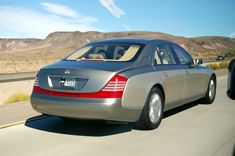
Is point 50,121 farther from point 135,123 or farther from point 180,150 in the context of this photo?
point 180,150

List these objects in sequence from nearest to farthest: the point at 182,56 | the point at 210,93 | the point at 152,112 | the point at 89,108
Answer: the point at 89,108 → the point at 152,112 → the point at 182,56 → the point at 210,93

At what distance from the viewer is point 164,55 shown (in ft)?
25.6

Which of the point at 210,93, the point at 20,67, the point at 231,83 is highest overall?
the point at 231,83

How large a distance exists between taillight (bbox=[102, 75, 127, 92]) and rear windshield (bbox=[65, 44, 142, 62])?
685mm

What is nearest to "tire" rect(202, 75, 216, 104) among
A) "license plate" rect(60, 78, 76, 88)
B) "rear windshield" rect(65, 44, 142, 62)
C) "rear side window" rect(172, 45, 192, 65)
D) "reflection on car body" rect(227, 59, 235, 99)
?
"rear side window" rect(172, 45, 192, 65)

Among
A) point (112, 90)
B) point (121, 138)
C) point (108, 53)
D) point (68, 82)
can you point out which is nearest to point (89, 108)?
point (112, 90)

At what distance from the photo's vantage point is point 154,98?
688 cm

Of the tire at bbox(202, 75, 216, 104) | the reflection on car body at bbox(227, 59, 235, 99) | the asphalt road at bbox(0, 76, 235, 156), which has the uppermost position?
the reflection on car body at bbox(227, 59, 235, 99)

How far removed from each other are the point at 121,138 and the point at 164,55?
231cm

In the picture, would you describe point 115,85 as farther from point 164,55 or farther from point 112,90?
point 164,55

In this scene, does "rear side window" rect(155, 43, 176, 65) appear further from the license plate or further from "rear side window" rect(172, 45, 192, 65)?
the license plate

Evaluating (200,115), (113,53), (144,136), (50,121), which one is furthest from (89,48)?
(200,115)

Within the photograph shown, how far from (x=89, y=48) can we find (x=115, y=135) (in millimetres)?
2011

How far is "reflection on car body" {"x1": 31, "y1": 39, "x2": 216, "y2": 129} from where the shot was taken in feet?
19.6
